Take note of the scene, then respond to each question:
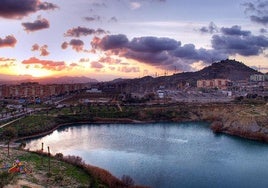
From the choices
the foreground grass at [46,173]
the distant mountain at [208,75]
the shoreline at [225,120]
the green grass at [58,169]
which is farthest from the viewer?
the distant mountain at [208,75]

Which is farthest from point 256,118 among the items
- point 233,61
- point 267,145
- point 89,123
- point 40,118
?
point 233,61

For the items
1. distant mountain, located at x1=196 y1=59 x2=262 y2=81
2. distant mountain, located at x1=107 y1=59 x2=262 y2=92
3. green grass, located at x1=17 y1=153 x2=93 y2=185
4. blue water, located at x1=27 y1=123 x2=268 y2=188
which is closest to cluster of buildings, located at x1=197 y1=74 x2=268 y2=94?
distant mountain, located at x1=107 y1=59 x2=262 y2=92

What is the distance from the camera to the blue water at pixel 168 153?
2333cm

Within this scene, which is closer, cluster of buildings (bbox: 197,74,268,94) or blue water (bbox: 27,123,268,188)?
blue water (bbox: 27,123,268,188)

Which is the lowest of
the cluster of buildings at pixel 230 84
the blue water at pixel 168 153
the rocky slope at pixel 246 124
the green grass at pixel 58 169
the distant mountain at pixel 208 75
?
the blue water at pixel 168 153

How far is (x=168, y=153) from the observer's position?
30.3 meters

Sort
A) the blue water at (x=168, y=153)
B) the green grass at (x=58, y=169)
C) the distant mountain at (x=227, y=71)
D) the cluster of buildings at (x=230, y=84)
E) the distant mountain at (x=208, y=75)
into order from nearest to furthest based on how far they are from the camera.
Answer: the green grass at (x=58, y=169), the blue water at (x=168, y=153), the cluster of buildings at (x=230, y=84), the distant mountain at (x=208, y=75), the distant mountain at (x=227, y=71)

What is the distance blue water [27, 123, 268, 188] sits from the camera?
76.5ft

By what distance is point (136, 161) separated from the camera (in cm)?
2698

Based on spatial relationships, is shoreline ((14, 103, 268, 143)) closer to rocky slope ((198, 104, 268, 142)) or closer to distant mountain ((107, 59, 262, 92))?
rocky slope ((198, 104, 268, 142))

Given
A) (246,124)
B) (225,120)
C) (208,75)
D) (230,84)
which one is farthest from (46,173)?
(208,75)

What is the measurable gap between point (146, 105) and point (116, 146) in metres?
26.0

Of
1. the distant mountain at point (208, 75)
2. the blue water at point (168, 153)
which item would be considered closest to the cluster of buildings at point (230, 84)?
the distant mountain at point (208, 75)

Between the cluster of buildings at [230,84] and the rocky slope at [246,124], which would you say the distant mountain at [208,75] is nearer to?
the cluster of buildings at [230,84]
